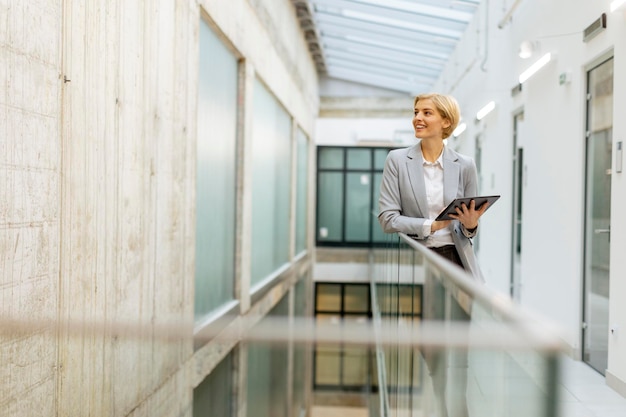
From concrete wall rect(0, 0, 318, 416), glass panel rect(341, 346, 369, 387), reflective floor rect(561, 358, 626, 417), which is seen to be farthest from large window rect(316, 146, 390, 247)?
reflective floor rect(561, 358, 626, 417)

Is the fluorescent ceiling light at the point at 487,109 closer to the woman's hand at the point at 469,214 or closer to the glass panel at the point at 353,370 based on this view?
the woman's hand at the point at 469,214

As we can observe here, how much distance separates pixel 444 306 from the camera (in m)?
2.39

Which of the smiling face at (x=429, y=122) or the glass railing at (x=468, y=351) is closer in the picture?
the glass railing at (x=468, y=351)

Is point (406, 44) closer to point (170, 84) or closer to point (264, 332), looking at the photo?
point (170, 84)

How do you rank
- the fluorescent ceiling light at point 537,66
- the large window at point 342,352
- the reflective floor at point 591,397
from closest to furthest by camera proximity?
the reflective floor at point 591,397
the fluorescent ceiling light at point 537,66
the large window at point 342,352

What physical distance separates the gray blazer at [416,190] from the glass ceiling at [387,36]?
375 inches

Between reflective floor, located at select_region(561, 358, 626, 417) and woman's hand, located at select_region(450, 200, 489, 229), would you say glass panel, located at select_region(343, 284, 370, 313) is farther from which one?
woman's hand, located at select_region(450, 200, 489, 229)

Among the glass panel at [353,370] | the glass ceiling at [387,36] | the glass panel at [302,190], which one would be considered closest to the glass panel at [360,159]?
the glass ceiling at [387,36]

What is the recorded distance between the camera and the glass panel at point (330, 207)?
22922 mm

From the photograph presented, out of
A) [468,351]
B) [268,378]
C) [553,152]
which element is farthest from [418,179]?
[268,378]

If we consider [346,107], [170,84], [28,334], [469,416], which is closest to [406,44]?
[346,107]

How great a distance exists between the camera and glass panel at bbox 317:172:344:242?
22922 mm

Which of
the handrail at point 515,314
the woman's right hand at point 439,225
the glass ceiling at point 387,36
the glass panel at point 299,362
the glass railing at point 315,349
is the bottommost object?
the glass panel at point 299,362

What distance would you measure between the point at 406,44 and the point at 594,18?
31.6 ft
